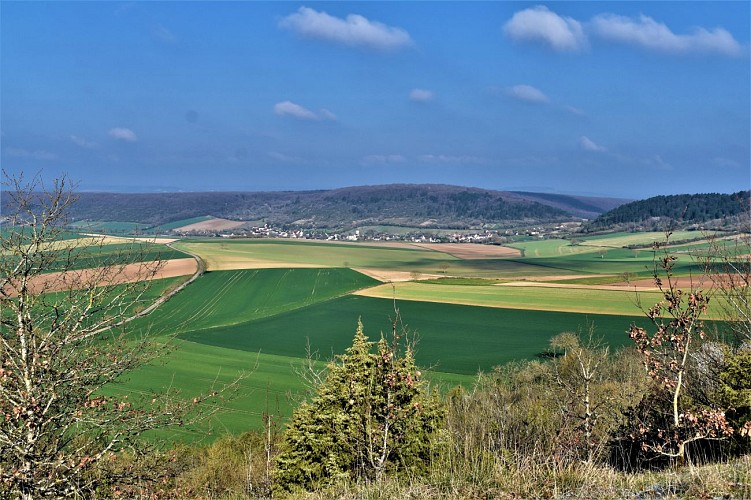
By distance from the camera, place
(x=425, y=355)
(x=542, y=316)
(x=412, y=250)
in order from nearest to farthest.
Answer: (x=425, y=355)
(x=542, y=316)
(x=412, y=250)

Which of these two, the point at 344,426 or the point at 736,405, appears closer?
the point at 736,405

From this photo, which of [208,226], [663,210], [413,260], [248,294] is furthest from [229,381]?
[663,210]

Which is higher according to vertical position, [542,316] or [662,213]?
[662,213]

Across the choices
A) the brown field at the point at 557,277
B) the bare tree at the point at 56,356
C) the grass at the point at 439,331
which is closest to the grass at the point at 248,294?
the grass at the point at 439,331

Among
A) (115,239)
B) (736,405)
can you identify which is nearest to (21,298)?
(115,239)

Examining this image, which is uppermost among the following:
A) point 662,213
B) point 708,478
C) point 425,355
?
point 662,213

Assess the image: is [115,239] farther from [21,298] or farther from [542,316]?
[542,316]

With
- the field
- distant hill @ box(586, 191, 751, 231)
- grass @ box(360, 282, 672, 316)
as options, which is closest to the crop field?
distant hill @ box(586, 191, 751, 231)
